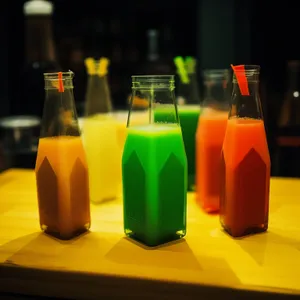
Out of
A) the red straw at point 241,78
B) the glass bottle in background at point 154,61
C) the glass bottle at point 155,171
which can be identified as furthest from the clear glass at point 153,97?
the glass bottle in background at point 154,61

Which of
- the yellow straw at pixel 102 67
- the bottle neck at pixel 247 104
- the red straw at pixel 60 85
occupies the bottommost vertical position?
the bottle neck at pixel 247 104

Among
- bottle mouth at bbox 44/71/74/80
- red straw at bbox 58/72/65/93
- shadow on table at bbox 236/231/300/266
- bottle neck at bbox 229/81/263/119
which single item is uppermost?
bottle mouth at bbox 44/71/74/80

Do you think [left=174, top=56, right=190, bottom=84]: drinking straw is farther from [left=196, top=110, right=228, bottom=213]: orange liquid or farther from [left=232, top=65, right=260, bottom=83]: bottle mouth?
[left=232, top=65, right=260, bottom=83]: bottle mouth

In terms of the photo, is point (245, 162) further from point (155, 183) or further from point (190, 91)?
point (190, 91)

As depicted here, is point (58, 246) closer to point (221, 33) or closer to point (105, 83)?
point (105, 83)

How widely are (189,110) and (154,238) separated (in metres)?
0.41

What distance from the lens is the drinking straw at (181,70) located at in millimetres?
1070

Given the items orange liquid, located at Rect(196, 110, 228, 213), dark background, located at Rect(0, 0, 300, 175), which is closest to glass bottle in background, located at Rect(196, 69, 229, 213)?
orange liquid, located at Rect(196, 110, 228, 213)

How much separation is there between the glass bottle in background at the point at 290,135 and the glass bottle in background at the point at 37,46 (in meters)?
0.80

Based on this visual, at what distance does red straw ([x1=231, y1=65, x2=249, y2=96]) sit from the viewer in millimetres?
815

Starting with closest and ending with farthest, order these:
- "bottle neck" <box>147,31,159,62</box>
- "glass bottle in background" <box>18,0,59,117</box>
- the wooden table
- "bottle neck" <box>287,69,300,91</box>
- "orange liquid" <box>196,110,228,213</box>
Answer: the wooden table
"orange liquid" <box>196,110,228,213</box>
"bottle neck" <box>287,69,300,91</box>
"glass bottle in background" <box>18,0,59,117</box>
"bottle neck" <box>147,31,159,62</box>

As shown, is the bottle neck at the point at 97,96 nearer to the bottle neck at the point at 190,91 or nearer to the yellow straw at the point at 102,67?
the yellow straw at the point at 102,67

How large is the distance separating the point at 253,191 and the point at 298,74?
23.9 inches

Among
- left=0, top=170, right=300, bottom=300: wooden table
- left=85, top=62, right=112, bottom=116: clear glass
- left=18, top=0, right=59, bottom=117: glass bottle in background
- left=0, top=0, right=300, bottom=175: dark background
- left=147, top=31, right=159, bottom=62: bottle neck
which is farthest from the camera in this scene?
left=147, top=31, right=159, bottom=62: bottle neck
